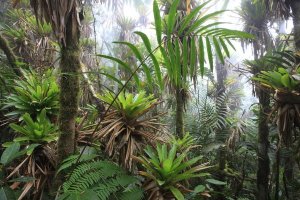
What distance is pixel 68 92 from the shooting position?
2.28 m

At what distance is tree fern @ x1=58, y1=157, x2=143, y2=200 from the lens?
1.65 meters

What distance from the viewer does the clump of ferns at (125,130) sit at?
252 centimetres

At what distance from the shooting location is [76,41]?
7.69 ft

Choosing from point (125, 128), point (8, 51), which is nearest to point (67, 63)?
point (125, 128)

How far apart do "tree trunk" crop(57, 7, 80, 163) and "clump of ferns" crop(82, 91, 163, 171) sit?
1.13 feet

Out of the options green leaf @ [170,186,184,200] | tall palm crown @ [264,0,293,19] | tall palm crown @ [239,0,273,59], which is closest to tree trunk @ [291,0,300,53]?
tall palm crown @ [264,0,293,19]

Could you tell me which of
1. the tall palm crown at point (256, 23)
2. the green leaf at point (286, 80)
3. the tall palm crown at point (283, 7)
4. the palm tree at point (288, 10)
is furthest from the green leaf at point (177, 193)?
the tall palm crown at point (256, 23)

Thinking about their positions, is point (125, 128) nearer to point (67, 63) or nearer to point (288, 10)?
point (67, 63)

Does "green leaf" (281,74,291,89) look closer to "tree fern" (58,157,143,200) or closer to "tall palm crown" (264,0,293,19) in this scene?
"tree fern" (58,157,143,200)

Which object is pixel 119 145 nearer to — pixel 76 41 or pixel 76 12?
pixel 76 41

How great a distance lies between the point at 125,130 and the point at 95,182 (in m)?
0.87

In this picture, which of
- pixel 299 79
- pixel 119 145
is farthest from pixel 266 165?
pixel 119 145

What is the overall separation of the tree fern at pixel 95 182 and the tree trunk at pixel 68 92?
329mm

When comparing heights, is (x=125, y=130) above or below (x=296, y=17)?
below
